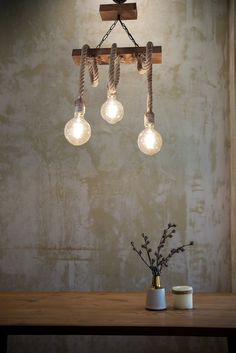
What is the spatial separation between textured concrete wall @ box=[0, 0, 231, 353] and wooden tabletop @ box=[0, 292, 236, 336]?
780 mm

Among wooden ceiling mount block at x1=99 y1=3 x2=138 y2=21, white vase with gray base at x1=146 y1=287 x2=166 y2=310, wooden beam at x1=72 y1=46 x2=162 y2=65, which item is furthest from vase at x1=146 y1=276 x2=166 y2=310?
wooden ceiling mount block at x1=99 y1=3 x2=138 y2=21

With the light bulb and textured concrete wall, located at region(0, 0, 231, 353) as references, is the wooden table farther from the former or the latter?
the light bulb

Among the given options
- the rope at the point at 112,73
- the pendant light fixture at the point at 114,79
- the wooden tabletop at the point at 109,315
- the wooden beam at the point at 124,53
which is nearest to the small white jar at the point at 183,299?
the wooden tabletop at the point at 109,315

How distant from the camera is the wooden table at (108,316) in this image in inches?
80.7

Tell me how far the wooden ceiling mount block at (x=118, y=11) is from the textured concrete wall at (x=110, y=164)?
79 cm

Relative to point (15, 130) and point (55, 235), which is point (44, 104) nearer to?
point (15, 130)

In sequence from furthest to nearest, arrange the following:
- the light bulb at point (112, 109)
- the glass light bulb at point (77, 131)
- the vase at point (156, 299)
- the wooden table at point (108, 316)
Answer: the light bulb at point (112, 109)
the glass light bulb at point (77, 131)
the vase at point (156, 299)
the wooden table at point (108, 316)

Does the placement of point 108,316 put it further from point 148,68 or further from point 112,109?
point 148,68

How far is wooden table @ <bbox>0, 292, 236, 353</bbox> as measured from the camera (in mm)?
2051

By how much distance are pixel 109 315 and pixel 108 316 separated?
0.9 inches

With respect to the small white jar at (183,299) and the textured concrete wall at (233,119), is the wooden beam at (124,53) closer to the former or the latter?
the textured concrete wall at (233,119)

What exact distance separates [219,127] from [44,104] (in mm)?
1438

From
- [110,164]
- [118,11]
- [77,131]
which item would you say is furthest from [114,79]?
[110,164]

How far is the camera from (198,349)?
3428 millimetres
